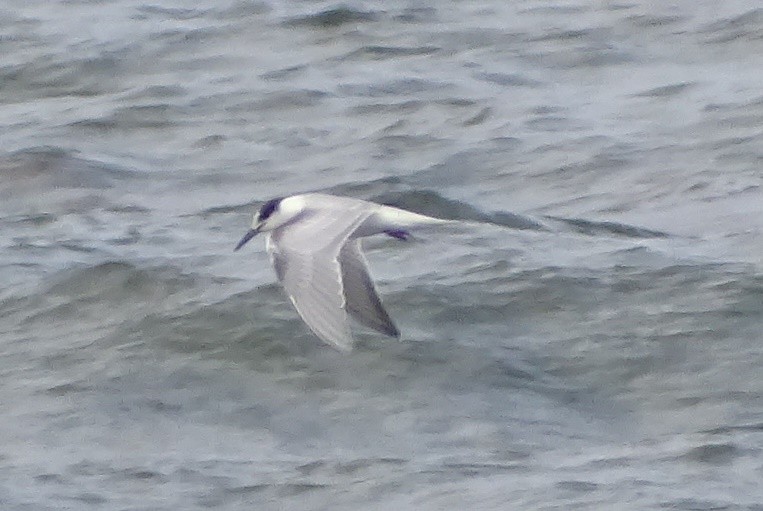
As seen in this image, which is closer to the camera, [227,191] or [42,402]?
[42,402]

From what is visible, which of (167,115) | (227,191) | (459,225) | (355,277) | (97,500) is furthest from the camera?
(167,115)

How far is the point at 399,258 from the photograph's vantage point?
1002 cm

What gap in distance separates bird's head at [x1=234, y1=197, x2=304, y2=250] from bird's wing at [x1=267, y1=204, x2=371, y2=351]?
0.10m

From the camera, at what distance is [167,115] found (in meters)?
12.6

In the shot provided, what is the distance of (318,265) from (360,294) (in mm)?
432

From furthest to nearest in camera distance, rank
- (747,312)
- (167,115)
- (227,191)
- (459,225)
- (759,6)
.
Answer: (759,6) < (167,115) < (227,191) < (459,225) < (747,312)

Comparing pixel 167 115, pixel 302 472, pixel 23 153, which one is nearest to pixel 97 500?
pixel 302 472

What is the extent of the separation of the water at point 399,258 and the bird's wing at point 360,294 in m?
0.52

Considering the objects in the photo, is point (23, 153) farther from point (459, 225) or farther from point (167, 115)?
point (459, 225)

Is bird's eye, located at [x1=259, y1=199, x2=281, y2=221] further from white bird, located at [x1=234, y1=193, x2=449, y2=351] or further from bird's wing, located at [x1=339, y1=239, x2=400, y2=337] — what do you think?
bird's wing, located at [x1=339, y1=239, x2=400, y2=337]

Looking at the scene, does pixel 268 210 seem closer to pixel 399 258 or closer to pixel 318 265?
pixel 318 265

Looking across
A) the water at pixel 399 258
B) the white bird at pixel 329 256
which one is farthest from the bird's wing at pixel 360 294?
the water at pixel 399 258

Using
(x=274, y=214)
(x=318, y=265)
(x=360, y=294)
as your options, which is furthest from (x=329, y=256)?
(x=274, y=214)

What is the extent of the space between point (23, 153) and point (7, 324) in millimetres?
2627
